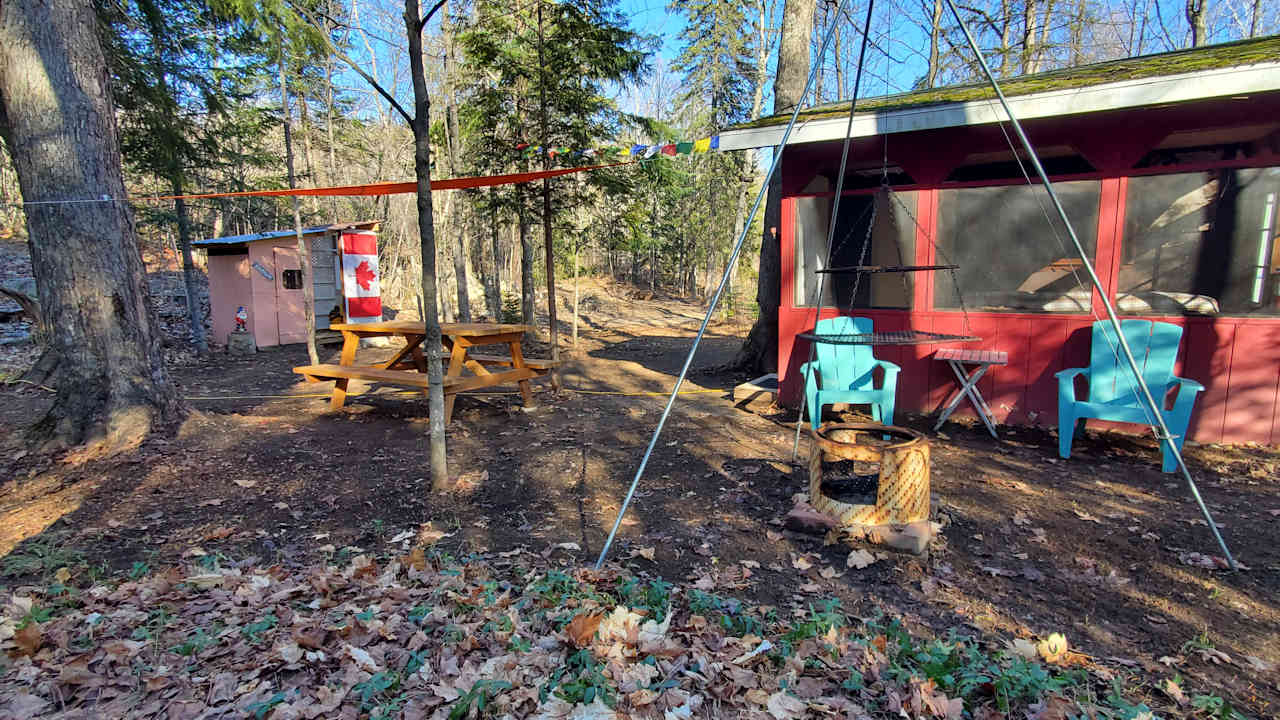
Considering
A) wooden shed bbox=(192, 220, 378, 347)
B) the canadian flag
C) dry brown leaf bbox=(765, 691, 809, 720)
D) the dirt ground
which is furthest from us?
the canadian flag

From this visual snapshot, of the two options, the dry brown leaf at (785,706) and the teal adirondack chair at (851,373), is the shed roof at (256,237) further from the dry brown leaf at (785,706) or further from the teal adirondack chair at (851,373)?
the dry brown leaf at (785,706)

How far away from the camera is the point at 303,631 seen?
7.54ft

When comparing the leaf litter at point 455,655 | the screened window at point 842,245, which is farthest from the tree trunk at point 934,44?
the leaf litter at point 455,655

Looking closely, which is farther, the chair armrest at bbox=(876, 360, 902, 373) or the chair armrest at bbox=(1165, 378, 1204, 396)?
the chair armrest at bbox=(876, 360, 902, 373)

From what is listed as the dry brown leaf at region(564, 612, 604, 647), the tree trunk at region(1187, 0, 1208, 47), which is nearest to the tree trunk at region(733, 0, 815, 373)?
the dry brown leaf at region(564, 612, 604, 647)

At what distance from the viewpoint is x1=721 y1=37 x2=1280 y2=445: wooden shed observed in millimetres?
5012

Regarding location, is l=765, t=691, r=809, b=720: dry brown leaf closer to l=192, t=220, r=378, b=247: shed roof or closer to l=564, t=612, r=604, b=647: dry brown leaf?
l=564, t=612, r=604, b=647: dry brown leaf

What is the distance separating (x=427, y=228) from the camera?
13.6 ft

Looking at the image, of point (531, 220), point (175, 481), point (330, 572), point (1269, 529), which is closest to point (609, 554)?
point (330, 572)

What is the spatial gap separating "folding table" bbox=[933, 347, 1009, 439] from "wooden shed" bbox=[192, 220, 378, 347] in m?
12.0

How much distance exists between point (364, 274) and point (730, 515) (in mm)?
12402

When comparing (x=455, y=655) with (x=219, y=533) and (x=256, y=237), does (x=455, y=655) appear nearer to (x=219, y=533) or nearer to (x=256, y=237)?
(x=219, y=533)

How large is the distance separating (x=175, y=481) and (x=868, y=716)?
4852 mm

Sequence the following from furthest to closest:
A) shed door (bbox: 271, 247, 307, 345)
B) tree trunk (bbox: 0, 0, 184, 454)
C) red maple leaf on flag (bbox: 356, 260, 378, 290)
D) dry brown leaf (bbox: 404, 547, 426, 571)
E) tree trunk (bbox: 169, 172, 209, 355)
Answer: red maple leaf on flag (bbox: 356, 260, 378, 290)
shed door (bbox: 271, 247, 307, 345)
tree trunk (bbox: 169, 172, 209, 355)
tree trunk (bbox: 0, 0, 184, 454)
dry brown leaf (bbox: 404, 547, 426, 571)
